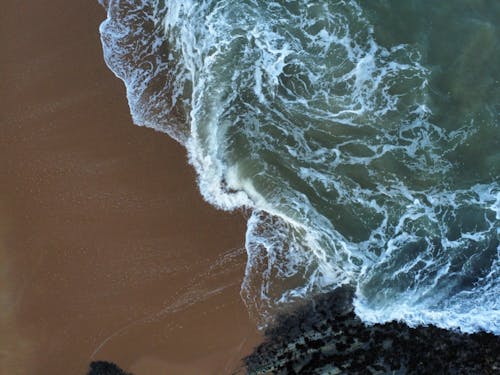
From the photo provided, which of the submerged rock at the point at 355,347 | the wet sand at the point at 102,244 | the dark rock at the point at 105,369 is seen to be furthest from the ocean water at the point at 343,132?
the dark rock at the point at 105,369

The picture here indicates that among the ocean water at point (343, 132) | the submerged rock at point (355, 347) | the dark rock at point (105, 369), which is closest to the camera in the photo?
the dark rock at point (105, 369)

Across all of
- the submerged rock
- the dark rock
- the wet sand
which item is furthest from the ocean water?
the dark rock

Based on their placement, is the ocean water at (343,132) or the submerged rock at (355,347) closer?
the submerged rock at (355,347)

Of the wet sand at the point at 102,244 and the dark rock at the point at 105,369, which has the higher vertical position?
the wet sand at the point at 102,244

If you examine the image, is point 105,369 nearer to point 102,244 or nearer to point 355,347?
point 102,244

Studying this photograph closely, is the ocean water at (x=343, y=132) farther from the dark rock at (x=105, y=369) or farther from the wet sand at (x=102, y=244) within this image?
the dark rock at (x=105, y=369)

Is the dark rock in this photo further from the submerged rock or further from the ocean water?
the ocean water

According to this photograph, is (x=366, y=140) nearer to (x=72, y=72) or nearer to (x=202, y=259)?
(x=202, y=259)
